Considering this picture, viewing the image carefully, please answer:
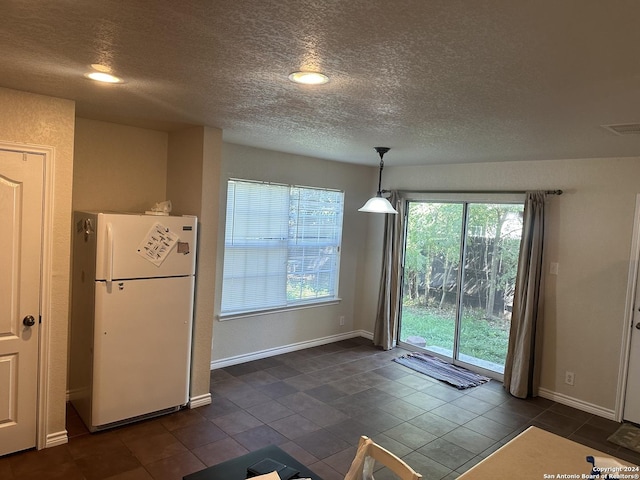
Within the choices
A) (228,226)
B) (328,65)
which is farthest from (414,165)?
(328,65)

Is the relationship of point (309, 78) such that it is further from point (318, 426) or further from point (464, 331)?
point (464, 331)

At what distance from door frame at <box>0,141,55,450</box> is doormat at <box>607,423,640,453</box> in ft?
14.3

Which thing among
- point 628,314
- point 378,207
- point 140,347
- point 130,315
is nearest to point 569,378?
point 628,314

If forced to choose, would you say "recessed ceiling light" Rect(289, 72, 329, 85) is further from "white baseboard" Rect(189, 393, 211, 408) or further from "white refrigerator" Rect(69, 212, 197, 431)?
"white baseboard" Rect(189, 393, 211, 408)

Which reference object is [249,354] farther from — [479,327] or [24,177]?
[24,177]

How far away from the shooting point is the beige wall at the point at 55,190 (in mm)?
2855

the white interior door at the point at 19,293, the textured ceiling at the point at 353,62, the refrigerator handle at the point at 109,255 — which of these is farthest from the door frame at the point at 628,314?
the white interior door at the point at 19,293

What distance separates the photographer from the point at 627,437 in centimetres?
379

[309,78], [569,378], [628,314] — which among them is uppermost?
[309,78]

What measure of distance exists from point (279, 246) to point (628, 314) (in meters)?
3.49

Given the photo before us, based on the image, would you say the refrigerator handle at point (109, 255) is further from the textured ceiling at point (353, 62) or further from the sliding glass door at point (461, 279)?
the sliding glass door at point (461, 279)

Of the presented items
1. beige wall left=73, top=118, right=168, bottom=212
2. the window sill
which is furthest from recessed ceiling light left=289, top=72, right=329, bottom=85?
the window sill

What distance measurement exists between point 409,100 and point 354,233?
3.71 m

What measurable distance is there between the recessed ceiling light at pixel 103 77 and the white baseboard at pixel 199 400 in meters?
2.63
